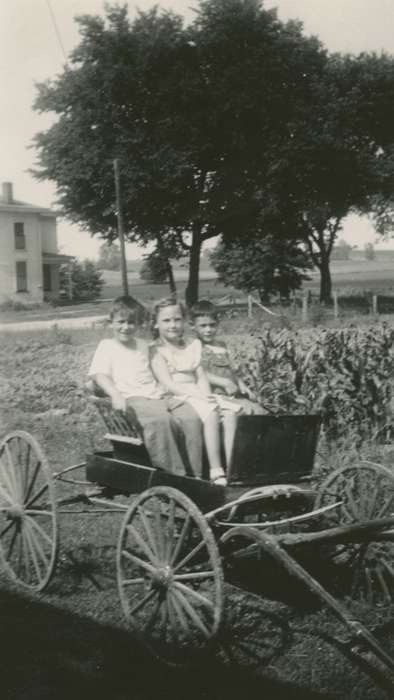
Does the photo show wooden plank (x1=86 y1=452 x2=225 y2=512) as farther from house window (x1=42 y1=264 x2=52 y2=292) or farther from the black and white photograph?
house window (x1=42 y1=264 x2=52 y2=292)

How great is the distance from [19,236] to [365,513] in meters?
38.5

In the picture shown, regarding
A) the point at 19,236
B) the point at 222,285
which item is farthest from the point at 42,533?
the point at 222,285

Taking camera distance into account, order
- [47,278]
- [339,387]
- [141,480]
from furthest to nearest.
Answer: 1. [47,278]
2. [339,387]
3. [141,480]

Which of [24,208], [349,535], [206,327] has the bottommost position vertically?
[349,535]

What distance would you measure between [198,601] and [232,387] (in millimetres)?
1676

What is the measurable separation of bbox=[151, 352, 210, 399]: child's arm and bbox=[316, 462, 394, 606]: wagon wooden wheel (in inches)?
39.1

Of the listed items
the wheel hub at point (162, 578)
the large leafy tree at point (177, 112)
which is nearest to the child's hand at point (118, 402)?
the wheel hub at point (162, 578)

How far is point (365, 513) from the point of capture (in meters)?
4.16

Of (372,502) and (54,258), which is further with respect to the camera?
(54,258)

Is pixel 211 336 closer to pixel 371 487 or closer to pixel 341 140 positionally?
pixel 371 487

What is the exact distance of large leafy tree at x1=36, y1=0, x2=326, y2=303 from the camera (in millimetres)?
23844

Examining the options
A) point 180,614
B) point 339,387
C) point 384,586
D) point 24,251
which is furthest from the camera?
point 24,251

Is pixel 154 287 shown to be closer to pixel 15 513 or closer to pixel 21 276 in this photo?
pixel 21 276

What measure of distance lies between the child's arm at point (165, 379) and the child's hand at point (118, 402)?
0.35m
